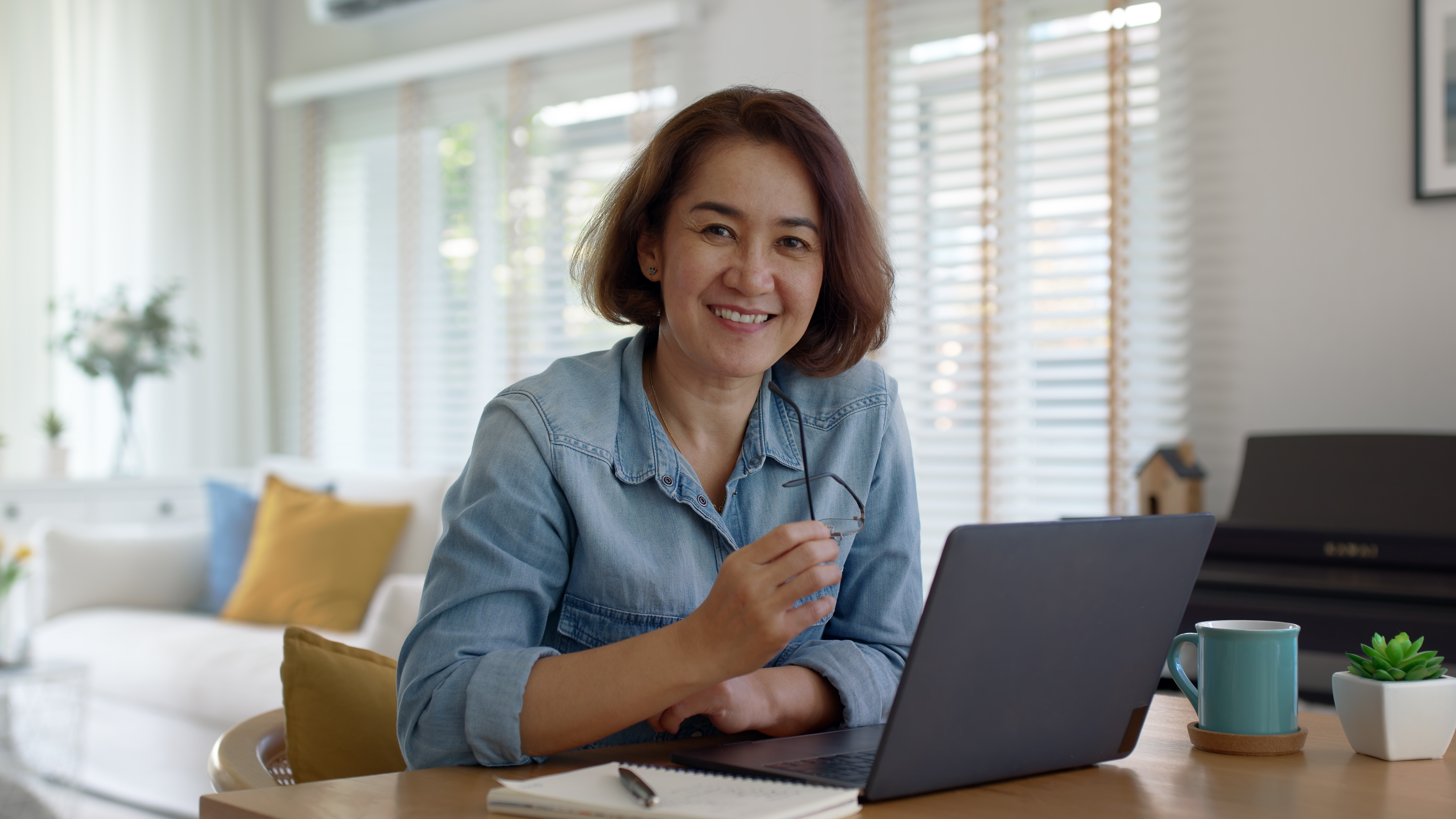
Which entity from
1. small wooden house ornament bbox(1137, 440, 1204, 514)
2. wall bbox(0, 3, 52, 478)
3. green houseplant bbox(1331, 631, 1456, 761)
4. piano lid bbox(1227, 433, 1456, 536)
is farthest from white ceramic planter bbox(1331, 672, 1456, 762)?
wall bbox(0, 3, 52, 478)

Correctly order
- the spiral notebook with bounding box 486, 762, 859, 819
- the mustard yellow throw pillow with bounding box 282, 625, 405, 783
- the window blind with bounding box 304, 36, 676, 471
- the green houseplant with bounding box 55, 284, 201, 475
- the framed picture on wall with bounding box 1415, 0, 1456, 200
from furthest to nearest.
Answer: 1. the green houseplant with bounding box 55, 284, 201, 475
2. the window blind with bounding box 304, 36, 676, 471
3. the framed picture on wall with bounding box 1415, 0, 1456, 200
4. the mustard yellow throw pillow with bounding box 282, 625, 405, 783
5. the spiral notebook with bounding box 486, 762, 859, 819

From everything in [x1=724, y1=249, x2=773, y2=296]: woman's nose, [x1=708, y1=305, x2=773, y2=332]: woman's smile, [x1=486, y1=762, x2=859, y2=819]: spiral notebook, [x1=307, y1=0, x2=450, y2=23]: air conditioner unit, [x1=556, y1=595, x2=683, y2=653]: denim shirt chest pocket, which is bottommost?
[x1=486, y1=762, x2=859, y2=819]: spiral notebook

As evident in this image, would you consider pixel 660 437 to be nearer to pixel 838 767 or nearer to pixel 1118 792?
pixel 838 767

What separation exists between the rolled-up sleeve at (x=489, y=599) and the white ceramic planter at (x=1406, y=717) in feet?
2.09

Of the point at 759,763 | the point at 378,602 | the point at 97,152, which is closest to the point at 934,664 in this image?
the point at 759,763

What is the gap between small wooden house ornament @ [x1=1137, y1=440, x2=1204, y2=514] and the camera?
8.31 ft

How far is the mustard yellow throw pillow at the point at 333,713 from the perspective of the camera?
111 centimetres

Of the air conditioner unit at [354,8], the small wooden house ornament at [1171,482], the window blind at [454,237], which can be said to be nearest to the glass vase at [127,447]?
the window blind at [454,237]

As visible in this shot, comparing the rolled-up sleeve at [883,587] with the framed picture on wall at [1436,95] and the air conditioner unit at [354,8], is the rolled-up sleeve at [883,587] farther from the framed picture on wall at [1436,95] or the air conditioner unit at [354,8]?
the air conditioner unit at [354,8]

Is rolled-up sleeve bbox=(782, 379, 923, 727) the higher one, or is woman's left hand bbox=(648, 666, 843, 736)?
rolled-up sleeve bbox=(782, 379, 923, 727)

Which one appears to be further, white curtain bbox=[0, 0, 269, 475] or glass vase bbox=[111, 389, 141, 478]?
white curtain bbox=[0, 0, 269, 475]

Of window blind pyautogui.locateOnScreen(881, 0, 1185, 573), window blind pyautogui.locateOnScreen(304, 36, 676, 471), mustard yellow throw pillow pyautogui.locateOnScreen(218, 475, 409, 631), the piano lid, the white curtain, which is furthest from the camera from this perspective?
the white curtain

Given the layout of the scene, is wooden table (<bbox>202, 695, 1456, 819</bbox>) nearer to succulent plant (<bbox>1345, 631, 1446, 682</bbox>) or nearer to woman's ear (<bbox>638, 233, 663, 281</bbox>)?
succulent plant (<bbox>1345, 631, 1446, 682</bbox>)

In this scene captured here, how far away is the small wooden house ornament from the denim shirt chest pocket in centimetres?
164
